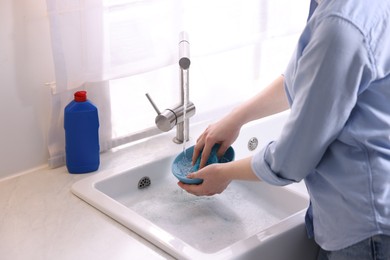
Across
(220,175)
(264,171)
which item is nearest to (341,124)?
(264,171)

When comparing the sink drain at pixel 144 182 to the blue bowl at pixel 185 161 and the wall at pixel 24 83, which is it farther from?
the wall at pixel 24 83

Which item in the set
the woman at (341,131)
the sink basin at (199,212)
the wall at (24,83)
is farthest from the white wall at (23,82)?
the woman at (341,131)

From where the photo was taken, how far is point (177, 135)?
175 cm

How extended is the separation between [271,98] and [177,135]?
0.40 metres

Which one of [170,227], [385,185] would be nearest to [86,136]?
[170,227]

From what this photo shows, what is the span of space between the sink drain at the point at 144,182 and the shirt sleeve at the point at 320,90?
23.0 inches

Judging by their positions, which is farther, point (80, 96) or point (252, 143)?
point (252, 143)

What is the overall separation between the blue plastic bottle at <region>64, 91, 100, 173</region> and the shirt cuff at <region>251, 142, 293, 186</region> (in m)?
0.52

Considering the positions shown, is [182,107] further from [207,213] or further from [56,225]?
[56,225]

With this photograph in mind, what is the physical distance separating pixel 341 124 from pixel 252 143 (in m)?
0.84

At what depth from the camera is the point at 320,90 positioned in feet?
3.27

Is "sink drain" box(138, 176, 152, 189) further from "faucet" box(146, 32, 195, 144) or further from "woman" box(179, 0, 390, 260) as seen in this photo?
"woman" box(179, 0, 390, 260)

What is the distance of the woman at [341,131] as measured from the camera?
0.97m

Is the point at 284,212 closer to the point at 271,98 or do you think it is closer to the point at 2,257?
the point at 271,98
